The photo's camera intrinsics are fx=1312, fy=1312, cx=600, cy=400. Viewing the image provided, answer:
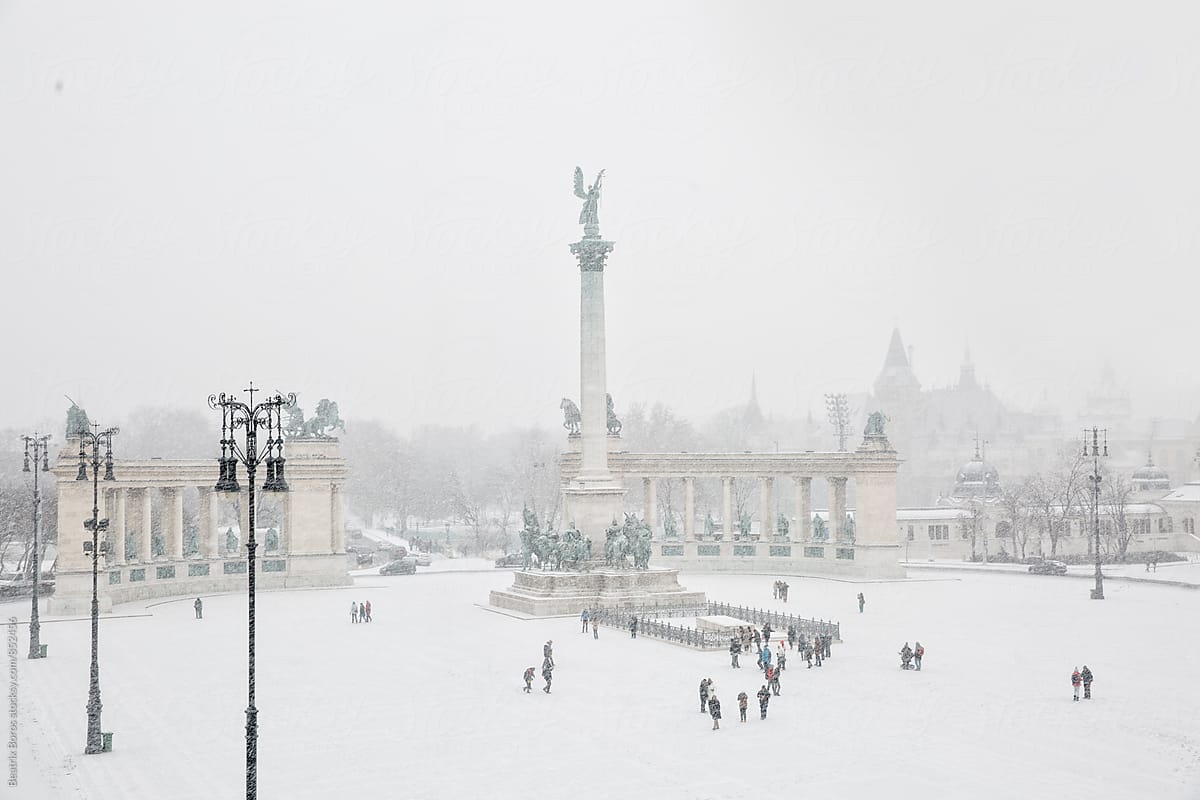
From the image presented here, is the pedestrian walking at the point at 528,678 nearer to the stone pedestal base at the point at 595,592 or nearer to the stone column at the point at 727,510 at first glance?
the stone pedestal base at the point at 595,592

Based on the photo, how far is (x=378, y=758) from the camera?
31938 millimetres

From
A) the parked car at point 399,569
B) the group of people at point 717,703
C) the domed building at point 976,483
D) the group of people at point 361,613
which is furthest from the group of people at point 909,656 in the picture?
the domed building at point 976,483

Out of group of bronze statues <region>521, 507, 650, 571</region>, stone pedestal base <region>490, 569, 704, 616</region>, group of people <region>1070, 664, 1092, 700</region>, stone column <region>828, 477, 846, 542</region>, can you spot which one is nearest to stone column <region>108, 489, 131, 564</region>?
stone pedestal base <region>490, 569, 704, 616</region>

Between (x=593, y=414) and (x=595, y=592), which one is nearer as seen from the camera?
(x=595, y=592)

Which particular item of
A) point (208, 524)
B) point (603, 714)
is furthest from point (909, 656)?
point (208, 524)

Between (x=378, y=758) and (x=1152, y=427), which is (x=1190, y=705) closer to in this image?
(x=378, y=758)

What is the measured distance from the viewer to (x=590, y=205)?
67.5 m

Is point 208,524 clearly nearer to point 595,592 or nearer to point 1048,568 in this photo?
point 595,592

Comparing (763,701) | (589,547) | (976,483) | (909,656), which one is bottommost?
(763,701)

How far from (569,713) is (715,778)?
8337 mm

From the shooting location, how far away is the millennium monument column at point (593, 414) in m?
65.4

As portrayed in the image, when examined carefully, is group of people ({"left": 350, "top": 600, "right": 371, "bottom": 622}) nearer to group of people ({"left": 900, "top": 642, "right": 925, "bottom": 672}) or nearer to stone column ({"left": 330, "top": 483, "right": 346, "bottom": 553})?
stone column ({"left": 330, "top": 483, "right": 346, "bottom": 553})

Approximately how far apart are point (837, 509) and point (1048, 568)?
14.2 metres

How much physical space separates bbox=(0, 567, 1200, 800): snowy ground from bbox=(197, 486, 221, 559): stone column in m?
19.5
